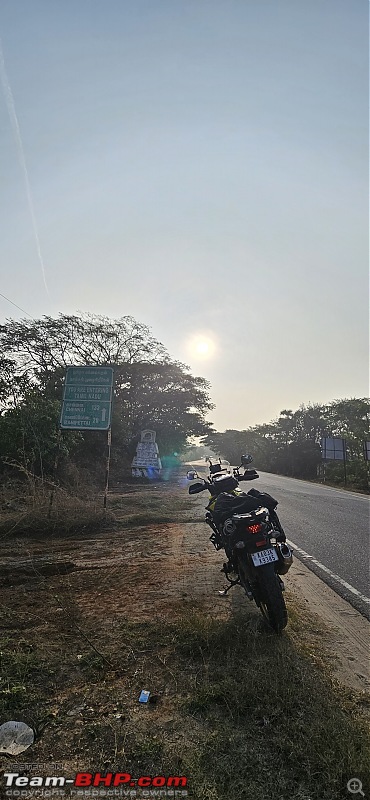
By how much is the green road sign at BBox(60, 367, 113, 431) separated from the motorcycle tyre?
7964 millimetres

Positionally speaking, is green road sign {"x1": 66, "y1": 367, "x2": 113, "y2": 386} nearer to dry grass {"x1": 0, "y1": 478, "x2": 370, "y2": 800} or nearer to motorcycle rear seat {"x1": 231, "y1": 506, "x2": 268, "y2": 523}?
dry grass {"x1": 0, "y1": 478, "x2": 370, "y2": 800}

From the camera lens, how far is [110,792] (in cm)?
207

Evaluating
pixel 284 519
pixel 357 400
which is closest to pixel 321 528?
pixel 284 519

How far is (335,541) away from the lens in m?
7.98

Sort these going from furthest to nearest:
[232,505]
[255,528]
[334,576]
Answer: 1. [334,576]
2. [232,505]
3. [255,528]

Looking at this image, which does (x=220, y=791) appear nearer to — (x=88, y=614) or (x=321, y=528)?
(x=88, y=614)

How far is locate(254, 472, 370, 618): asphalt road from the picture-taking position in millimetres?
5488

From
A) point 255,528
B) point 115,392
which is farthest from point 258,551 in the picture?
point 115,392

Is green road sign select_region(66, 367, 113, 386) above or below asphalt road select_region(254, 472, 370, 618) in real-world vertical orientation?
above

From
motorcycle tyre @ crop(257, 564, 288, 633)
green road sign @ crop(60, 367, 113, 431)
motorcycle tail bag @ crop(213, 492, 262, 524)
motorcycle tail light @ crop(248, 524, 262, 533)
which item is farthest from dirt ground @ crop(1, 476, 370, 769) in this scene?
green road sign @ crop(60, 367, 113, 431)

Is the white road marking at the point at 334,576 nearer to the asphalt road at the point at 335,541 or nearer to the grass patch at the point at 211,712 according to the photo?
the asphalt road at the point at 335,541

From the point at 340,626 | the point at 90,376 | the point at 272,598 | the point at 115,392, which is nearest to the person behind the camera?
the point at 272,598

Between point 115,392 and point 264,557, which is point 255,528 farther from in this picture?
point 115,392

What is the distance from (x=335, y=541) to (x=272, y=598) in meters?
4.85
